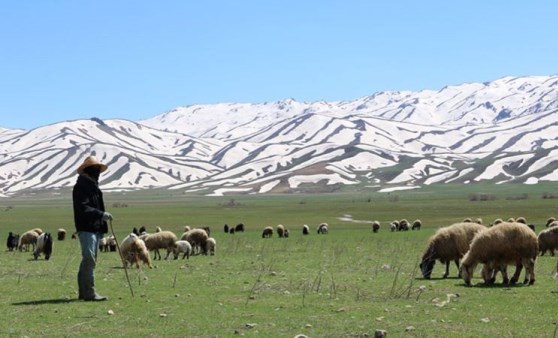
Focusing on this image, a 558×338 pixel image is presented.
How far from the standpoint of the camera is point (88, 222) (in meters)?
16.9

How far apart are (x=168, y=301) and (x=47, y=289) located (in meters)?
4.81

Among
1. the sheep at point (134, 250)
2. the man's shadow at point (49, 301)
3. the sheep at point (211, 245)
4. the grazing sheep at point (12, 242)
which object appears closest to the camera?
the man's shadow at point (49, 301)

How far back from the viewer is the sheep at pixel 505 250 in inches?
805

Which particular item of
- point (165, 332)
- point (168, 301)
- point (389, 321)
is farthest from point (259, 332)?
point (168, 301)

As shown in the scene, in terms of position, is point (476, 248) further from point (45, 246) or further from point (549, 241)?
point (45, 246)

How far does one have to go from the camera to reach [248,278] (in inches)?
903

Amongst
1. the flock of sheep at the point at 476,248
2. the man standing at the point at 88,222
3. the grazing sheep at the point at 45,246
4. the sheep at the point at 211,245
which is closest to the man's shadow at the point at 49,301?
the man standing at the point at 88,222

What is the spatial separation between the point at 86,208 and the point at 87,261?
4.25 feet

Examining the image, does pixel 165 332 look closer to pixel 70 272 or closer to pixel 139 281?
pixel 139 281

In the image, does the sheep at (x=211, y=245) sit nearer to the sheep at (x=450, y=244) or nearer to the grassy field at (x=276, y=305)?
the grassy field at (x=276, y=305)

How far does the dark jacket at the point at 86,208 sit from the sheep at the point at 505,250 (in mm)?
10980

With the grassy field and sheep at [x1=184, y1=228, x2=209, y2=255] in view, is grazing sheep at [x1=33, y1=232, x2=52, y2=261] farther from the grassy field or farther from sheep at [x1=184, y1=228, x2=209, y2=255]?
sheep at [x1=184, y1=228, x2=209, y2=255]

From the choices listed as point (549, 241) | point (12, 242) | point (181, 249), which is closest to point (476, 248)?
point (549, 241)

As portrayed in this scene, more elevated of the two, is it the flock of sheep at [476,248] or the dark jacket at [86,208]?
the dark jacket at [86,208]
